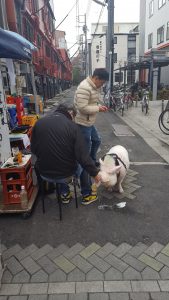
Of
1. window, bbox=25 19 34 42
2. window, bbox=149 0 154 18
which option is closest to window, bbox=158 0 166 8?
window, bbox=149 0 154 18

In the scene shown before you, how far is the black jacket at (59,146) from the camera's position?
3.34 metres

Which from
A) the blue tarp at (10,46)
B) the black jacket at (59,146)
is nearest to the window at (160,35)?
the blue tarp at (10,46)

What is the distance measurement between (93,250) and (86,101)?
2255mm

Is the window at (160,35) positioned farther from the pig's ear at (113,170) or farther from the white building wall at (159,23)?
the pig's ear at (113,170)

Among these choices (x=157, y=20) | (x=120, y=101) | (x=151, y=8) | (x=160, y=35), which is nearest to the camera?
(x=120, y=101)

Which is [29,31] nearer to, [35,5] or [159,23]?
→ [35,5]

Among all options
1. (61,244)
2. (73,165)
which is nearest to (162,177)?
(73,165)

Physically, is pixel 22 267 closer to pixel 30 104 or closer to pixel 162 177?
pixel 162 177

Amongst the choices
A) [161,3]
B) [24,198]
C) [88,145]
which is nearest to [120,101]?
[88,145]

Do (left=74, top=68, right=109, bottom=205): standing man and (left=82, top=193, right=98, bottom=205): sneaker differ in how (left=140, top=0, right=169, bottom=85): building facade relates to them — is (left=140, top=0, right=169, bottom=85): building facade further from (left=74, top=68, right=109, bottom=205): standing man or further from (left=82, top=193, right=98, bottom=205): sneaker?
(left=82, top=193, right=98, bottom=205): sneaker

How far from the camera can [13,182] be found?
3863 millimetres

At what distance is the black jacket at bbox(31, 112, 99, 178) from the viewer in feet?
11.0

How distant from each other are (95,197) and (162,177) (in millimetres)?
1750

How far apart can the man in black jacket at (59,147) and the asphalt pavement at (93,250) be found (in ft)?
2.62
